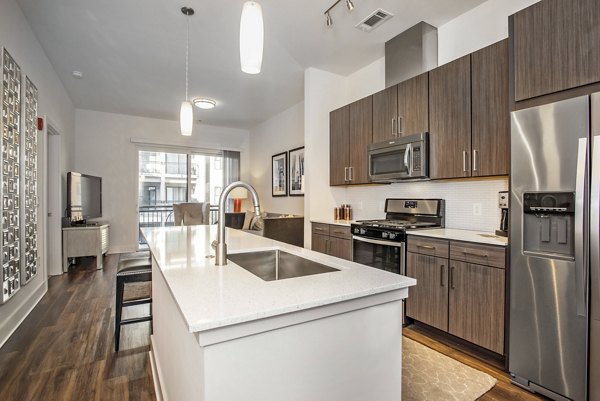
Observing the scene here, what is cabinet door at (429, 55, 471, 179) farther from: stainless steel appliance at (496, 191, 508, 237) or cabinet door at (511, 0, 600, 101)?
cabinet door at (511, 0, 600, 101)

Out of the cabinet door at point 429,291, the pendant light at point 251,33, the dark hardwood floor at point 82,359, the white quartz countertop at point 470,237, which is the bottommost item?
the dark hardwood floor at point 82,359

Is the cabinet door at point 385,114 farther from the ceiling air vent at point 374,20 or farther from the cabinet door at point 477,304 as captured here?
the cabinet door at point 477,304

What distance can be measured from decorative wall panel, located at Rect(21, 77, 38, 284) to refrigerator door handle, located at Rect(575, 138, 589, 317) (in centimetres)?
404

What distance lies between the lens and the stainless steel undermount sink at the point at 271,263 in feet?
5.30

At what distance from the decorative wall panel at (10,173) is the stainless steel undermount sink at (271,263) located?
2.03m

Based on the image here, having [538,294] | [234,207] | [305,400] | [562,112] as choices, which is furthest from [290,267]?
[234,207]

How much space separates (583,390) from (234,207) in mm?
6365

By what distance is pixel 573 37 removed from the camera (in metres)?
1.67

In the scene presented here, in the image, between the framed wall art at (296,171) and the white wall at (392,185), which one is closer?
the white wall at (392,185)

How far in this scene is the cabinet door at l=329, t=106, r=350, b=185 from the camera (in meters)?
3.77

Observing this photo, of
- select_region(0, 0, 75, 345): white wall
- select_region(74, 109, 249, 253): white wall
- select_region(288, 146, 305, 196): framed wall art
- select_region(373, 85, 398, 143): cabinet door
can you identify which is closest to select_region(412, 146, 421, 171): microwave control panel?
select_region(373, 85, 398, 143): cabinet door

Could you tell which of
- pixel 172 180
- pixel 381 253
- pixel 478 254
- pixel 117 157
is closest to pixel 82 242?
pixel 117 157

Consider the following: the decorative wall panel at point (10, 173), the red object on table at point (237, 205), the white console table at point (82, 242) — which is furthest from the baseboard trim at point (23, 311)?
the red object on table at point (237, 205)

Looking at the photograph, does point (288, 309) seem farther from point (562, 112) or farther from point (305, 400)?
point (562, 112)
